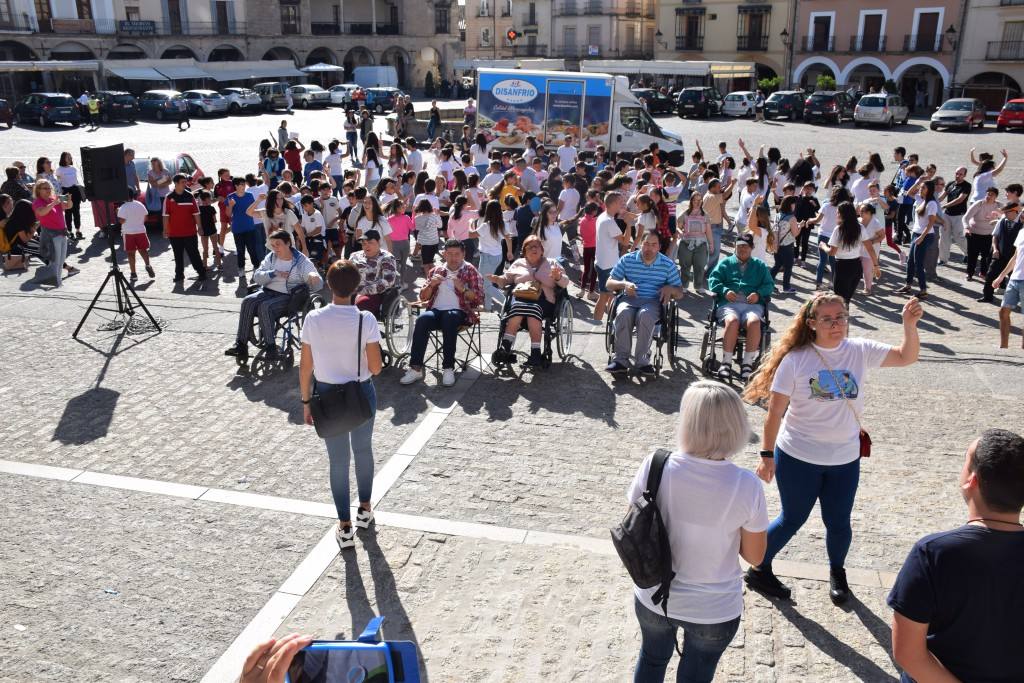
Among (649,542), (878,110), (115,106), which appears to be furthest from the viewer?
(115,106)

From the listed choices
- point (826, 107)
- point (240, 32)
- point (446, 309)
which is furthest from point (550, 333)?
point (240, 32)

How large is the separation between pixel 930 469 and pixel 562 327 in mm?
4068

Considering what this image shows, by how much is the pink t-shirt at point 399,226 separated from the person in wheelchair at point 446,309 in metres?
3.70

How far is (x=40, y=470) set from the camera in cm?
686

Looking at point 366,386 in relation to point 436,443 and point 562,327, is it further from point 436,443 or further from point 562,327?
point 562,327

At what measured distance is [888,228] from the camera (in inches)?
578

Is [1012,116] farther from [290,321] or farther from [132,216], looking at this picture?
[290,321]

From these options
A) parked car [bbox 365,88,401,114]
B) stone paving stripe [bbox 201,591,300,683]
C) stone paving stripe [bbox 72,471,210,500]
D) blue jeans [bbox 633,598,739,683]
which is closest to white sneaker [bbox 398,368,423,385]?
stone paving stripe [bbox 72,471,210,500]

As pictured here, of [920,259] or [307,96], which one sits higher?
[307,96]

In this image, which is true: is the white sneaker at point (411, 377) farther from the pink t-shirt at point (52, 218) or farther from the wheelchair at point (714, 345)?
the pink t-shirt at point (52, 218)

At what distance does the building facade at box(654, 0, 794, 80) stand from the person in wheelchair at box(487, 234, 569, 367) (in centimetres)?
4876

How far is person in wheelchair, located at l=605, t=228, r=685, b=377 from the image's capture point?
8.74 metres

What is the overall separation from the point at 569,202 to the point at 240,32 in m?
50.7

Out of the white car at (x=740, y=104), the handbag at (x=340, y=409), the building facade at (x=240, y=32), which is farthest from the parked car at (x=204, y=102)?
the handbag at (x=340, y=409)
